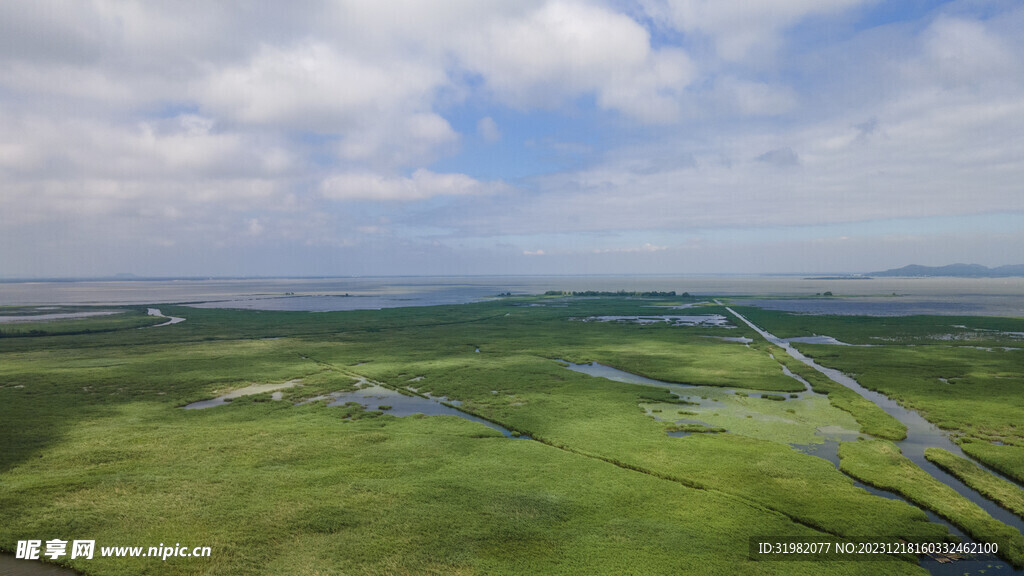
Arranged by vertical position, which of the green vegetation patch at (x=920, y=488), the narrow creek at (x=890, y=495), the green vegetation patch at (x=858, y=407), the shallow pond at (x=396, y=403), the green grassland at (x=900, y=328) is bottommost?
the shallow pond at (x=396, y=403)

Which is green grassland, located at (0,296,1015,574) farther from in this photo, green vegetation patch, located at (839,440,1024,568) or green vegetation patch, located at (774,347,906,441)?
green vegetation patch, located at (839,440,1024,568)

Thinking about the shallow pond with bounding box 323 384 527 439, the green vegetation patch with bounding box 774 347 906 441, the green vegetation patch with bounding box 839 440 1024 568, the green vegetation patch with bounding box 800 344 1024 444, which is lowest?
the shallow pond with bounding box 323 384 527 439

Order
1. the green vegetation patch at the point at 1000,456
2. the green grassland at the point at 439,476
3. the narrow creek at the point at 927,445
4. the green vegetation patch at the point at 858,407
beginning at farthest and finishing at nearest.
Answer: the green vegetation patch at the point at 858,407, the green vegetation patch at the point at 1000,456, the narrow creek at the point at 927,445, the green grassland at the point at 439,476

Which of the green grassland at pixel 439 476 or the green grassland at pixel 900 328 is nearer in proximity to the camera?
the green grassland at pixel 439 476

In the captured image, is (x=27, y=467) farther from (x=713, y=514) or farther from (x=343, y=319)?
(x=343, y=319)

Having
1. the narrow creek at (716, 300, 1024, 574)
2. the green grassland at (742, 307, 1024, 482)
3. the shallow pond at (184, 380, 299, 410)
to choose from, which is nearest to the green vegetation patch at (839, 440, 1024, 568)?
the narrow creek at (716, 300, 1024, 574)

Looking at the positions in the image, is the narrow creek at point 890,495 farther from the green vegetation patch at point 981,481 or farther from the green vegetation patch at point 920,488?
the green vegetation patch at point 981,481

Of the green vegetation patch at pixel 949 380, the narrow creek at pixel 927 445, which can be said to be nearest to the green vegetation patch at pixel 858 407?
the narrow creek at pixel 927 445

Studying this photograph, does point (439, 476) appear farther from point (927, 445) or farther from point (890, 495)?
point (927, 445)

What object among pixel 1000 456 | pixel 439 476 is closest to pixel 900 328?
pixel 1000 456
